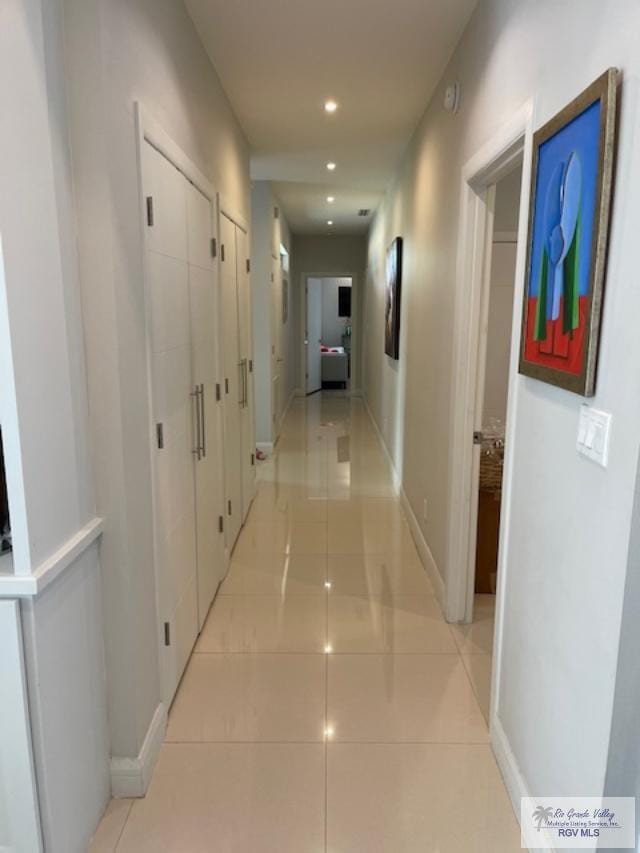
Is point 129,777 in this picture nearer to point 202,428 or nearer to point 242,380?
point 202,428

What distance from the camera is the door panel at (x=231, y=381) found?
3.37m

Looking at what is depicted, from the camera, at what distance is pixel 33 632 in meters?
1.39

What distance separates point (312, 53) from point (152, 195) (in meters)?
1.51

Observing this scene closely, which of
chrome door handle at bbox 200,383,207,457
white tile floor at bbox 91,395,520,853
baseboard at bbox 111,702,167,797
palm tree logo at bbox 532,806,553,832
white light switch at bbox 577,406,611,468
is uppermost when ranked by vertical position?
white light switch at bbox 577,406,611,468

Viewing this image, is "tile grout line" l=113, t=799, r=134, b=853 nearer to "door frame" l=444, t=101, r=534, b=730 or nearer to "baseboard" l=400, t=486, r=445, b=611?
"door frame" l=444, t=101, r=534, b=730

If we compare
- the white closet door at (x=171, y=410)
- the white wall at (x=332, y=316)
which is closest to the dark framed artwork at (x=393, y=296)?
the white closet door at (x=171, y=410)

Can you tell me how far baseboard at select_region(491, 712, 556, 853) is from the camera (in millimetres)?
1553

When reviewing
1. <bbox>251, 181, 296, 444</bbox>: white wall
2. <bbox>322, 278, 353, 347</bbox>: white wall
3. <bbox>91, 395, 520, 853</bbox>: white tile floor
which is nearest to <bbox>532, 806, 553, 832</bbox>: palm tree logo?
<bbox>91, 395, 520, 853</bbox>: white tile floor

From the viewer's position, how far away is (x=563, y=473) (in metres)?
1.47

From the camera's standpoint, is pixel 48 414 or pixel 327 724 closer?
pixel 48 414

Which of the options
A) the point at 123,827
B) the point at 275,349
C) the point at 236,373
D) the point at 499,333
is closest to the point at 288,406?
the point at 275,349

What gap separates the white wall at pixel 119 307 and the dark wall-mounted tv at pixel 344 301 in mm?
10686

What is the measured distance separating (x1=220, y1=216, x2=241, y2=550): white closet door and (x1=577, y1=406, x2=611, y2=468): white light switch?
7.55 ft

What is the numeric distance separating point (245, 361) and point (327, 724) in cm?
262
